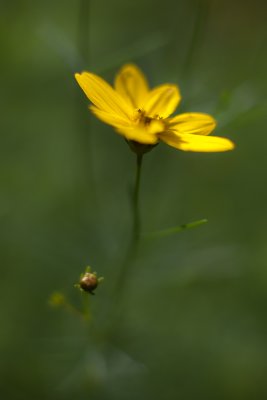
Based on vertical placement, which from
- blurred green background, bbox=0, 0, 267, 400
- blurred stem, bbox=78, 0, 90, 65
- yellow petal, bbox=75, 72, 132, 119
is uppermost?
blurred stem, bbox=78, 0, 90, 65

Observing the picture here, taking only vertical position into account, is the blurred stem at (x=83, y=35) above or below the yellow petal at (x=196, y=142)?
above

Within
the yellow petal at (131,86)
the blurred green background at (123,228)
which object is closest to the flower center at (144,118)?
the yellow petal at (131,86)

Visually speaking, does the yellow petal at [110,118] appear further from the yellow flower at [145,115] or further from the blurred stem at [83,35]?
the blurred stem at [83,35]

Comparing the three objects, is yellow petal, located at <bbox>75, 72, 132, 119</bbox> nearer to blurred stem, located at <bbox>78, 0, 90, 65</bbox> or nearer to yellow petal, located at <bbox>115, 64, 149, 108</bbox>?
yellow petal, located at <bbox>115, 64, 149, 108</bbox>

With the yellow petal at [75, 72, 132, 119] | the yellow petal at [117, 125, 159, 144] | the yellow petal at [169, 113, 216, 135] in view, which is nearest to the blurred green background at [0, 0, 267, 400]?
the yellow petal at [169, 113, 216, 135]

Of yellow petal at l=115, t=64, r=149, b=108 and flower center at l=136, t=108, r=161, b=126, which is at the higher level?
yellow petal at l=115, t=64, r=149, b=108

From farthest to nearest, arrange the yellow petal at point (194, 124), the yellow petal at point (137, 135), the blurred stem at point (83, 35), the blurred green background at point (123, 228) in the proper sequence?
the blurred green background at point (123, 228)
the blurred stem at point (83, 35)
the yellow petal at point (194, 124)
the yellow petal at point (137, 135)

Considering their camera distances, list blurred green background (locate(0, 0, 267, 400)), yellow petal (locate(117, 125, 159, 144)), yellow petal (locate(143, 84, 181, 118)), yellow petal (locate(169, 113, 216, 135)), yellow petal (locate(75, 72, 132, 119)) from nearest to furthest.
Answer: yellow petal (locate(117, 125, 159, 144)) < yellow petal (locate(75, 72, 132, 119)) < yellow petal (locate(169, 113, 216, 135)) < yellow petal (locate(143, 84, 181, 118)) < blurred green background (locate(0, 0, 267, 400))
